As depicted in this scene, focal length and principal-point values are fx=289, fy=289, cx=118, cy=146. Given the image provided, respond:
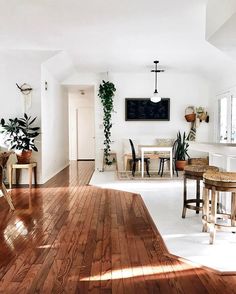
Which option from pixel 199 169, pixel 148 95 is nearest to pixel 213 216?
pixel 199 169

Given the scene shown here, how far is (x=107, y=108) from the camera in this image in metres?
7.86

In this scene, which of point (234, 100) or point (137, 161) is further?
point (137, 161)

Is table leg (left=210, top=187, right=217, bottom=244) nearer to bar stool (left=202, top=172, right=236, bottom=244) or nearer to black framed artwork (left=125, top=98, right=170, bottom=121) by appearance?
bar stool (left=202, top=172, right=236, bottom=244)

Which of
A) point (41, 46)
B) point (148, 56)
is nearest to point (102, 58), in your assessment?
point (148, 56)

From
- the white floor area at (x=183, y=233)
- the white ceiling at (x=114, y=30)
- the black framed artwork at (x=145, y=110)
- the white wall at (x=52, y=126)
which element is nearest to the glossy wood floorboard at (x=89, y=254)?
the white floor area at (x=183, y=233)

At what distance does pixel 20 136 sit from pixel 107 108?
9.64ft

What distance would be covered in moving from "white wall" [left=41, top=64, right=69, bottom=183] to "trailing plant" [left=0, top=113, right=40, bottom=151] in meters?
0.44

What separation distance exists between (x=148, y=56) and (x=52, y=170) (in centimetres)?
351

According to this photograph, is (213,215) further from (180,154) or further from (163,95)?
(163,95)

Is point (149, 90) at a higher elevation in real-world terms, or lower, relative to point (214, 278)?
higher

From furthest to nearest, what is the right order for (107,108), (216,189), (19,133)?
(107,108) → (19,133) → (216,189)

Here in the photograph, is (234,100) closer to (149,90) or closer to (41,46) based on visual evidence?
(149,90)

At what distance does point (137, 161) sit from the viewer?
7.25 m

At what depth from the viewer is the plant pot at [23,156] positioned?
214 inches
